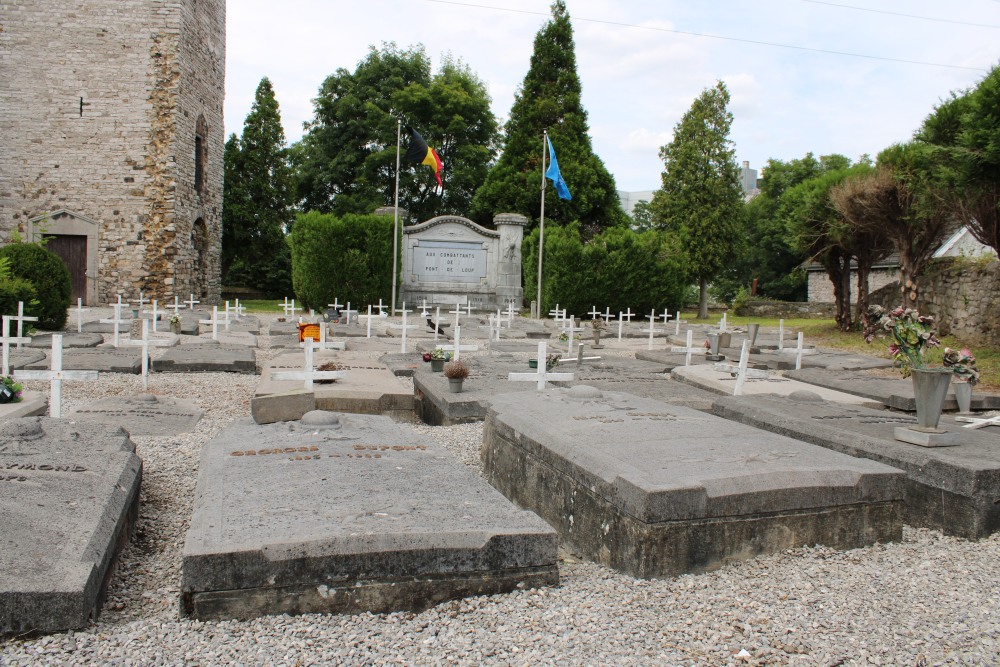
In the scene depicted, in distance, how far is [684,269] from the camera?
2458 centimetres

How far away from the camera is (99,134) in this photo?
2208 cm

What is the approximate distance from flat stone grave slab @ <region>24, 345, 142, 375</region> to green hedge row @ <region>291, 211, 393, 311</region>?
11477 millimetres

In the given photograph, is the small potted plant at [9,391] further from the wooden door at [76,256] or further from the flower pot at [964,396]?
the wooden door at [76,256]

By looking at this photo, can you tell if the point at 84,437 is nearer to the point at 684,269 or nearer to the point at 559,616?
the point at 559,616

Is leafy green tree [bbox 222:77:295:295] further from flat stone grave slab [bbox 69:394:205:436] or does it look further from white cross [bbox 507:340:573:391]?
white cross [bbox 507:340:573:391]

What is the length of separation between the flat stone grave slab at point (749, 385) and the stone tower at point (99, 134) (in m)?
18.3

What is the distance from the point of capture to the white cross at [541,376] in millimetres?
6855

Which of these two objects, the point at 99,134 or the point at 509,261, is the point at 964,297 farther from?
the point at 99,134

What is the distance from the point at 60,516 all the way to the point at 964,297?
1585 centimetres

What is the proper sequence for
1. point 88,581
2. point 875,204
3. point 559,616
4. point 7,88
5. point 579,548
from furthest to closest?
Result: point 7,88 → point 875,204 → point 579,548 → point 559,616 → point 88,581

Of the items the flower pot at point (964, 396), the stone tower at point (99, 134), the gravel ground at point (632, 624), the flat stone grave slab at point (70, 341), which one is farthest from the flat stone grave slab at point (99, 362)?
the stone tower at point (99, 134)

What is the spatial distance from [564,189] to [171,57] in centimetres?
1186

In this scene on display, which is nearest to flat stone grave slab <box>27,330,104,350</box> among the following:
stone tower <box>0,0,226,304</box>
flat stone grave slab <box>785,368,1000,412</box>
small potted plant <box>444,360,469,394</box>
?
small potted plant <box>444,360,469,394</box>

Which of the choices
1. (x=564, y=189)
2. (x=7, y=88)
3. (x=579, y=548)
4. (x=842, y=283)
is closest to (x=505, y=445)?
(x=579, y=548)
